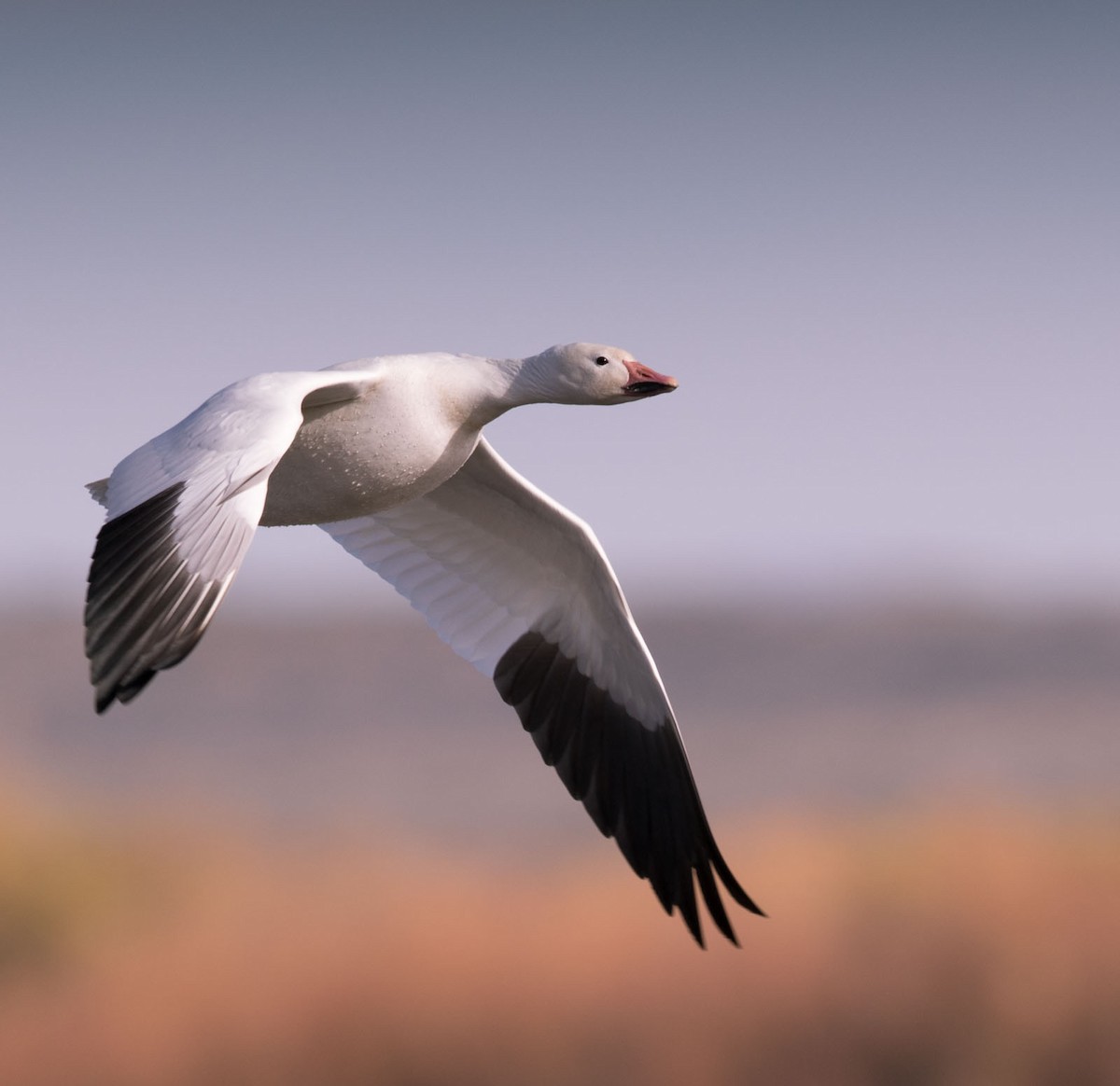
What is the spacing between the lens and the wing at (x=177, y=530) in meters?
5.61

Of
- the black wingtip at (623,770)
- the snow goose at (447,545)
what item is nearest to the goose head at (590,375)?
the snow goose at (447,545)

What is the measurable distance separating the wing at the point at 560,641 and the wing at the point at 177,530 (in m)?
2.32

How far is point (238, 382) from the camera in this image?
Answer: 22.8 feet

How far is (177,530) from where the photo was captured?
5.95m

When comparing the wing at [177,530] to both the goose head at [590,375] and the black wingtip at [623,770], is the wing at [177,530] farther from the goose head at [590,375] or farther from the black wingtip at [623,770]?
the black wingtip at [623,770]

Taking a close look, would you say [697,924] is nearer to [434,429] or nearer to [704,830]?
[704,830]

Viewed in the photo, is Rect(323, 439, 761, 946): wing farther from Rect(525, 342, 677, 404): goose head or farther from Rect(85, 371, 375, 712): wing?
Rect(85, 371, 375, 712): wing

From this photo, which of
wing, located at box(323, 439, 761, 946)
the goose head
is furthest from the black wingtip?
the goose head

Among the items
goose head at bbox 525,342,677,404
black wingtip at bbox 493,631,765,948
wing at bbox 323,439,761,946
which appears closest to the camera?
goose head at bbox 525,342,677,404

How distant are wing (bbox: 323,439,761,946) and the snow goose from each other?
10mm

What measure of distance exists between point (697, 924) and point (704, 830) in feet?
1.70

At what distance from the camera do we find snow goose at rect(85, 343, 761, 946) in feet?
19.2

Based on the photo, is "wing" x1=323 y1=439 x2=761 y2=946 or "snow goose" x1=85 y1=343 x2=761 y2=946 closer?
"snow goose" x1=85 y1=343 x2=761 y2=946

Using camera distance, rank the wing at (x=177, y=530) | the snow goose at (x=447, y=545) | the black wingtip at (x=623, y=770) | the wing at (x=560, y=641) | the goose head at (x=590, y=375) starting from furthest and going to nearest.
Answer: the wing at (x=560, y=641) < the black wingtip at (x=623, y=770) < the goose head at (x=590, y=375) < the snow goose at (x=447, y=545) < the wing at (x=177, y=530)
